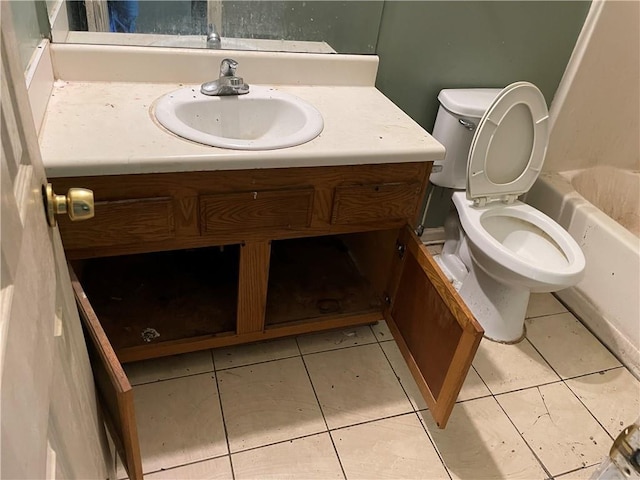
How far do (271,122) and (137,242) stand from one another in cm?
51

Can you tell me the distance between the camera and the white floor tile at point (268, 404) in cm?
135

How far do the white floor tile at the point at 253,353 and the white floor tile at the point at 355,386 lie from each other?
70mm

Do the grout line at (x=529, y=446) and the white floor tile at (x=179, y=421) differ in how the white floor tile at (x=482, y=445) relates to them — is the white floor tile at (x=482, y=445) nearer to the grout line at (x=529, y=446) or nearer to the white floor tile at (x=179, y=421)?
the grout line at (x=529, y=446)

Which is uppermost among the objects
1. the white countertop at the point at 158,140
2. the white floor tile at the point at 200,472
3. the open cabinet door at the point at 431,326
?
the white countertop at the point at 158,140

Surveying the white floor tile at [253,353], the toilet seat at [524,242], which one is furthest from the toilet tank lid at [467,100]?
the white floor tile at [253,353]

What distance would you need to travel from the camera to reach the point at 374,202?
1.28 metres

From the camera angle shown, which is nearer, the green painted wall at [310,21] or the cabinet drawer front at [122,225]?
the cabinet drawer front at [122,225]

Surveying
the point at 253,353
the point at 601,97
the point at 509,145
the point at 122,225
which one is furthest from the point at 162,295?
the point at 601,97

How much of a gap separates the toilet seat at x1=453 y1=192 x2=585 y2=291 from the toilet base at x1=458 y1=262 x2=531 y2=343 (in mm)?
116

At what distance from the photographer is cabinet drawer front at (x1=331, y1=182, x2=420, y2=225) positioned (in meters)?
1.24

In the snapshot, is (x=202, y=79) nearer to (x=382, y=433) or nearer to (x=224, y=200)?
(x=224, y=200)

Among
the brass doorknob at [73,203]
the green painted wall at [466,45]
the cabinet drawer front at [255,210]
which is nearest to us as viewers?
the brass doorknob at [73,203]

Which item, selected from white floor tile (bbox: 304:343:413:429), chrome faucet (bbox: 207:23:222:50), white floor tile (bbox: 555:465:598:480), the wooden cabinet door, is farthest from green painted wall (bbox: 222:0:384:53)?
white floor tile (bbox: 555:465:598:480)

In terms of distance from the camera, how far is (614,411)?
154 cm
